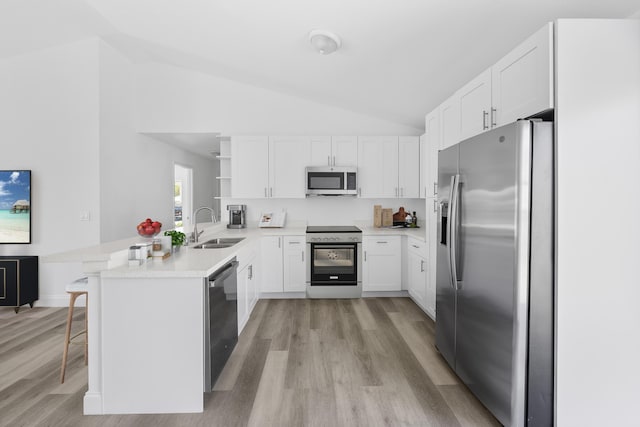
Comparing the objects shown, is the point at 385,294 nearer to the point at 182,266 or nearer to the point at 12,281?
the point at 182,266

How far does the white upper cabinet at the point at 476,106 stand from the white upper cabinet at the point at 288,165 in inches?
91.4

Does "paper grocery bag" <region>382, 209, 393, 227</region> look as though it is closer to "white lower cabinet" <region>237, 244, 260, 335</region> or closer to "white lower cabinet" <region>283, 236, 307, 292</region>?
"white lower cabinet" <region>283, 236, 307, 292</region>

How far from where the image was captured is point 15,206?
3.72m

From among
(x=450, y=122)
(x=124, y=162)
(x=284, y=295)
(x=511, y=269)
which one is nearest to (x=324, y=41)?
(x=450, y=122)

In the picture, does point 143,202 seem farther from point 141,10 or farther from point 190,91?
point 141,10

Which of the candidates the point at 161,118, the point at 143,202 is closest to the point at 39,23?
the point at 161,118

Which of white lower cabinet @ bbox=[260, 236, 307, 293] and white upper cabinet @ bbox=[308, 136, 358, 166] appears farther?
white upper cabinet @ bbox=[308, 136, 358, 166]

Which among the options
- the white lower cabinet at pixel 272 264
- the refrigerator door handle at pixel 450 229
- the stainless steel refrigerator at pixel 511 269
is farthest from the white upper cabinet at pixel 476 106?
the white lower cabinet at pixel 272 264

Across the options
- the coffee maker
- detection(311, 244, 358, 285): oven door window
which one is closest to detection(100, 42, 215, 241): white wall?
the coffee maker

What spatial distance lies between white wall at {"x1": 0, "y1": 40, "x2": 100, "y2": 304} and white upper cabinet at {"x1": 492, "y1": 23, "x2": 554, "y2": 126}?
166 inches

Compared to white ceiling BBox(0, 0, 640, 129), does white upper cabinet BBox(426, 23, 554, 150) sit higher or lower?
lower

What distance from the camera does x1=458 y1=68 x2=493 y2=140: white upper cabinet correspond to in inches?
83.7

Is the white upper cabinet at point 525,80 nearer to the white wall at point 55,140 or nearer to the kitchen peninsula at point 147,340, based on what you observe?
the kitchen peninsula at point 147,340
